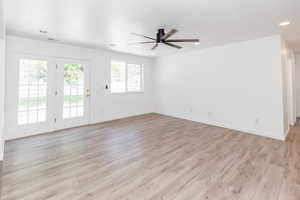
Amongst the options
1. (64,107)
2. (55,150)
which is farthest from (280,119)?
(64,107)

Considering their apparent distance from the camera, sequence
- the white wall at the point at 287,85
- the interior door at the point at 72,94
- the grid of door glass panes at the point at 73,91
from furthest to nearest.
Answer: the grid of door glass panes at the point at 73,91 → the interior door at the point at 72,94 → the white wall at the point at 287,85

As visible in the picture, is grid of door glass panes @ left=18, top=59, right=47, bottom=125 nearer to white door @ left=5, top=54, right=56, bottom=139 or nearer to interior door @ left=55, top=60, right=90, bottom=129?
white door @ left=5, top=54, right=56, bottom=139

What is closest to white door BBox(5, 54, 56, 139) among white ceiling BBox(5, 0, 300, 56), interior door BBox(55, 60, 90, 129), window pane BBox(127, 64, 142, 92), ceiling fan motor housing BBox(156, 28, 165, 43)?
interior door BBox(55, 60, 90, 129)

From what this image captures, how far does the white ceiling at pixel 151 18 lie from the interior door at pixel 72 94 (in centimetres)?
107

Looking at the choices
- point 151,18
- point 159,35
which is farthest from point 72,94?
point 151,18

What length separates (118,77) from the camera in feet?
20.3

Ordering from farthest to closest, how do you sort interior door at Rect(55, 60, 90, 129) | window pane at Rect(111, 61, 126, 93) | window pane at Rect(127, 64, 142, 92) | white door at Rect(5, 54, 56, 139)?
window pane at Rect(127, 64, 142, 92)
window pane at Rect(111, 61, 126, 93)
interior door at Rect(55, 60, 90, 129)
white door at Rect(5, 54, 56, 139)

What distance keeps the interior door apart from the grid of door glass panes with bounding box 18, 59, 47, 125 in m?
0.35

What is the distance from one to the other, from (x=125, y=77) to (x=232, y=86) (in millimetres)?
3952

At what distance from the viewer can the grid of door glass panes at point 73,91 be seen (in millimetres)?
4812

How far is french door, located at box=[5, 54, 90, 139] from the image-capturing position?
12.8 ft

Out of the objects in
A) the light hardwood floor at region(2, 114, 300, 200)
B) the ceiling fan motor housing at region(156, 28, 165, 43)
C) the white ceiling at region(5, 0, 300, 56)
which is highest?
the white ceiling at region(5, 0, 300, 56)

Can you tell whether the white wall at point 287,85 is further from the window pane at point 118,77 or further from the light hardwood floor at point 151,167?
the window pane at point 118,77

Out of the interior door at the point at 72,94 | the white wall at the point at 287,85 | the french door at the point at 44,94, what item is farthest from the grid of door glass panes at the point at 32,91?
the white wall at the point at 287,85
